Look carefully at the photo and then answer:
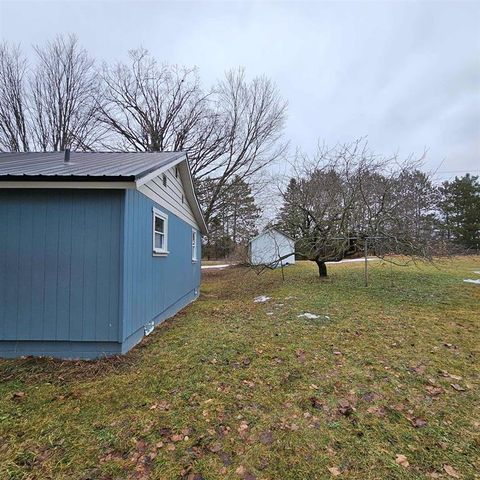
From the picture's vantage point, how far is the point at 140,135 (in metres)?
20.5

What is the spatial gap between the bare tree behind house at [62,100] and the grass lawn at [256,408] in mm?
18902

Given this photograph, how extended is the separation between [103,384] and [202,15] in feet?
43.0

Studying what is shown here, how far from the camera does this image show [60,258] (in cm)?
442

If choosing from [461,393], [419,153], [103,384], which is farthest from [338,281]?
[103,384]

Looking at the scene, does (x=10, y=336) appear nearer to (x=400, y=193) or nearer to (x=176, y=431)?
(x=176, y=431)

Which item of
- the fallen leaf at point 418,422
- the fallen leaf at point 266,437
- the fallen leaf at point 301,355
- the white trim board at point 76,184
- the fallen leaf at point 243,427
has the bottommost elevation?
the fallen leaf at point 243,427

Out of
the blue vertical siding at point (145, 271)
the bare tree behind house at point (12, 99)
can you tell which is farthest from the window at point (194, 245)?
the bare tree behind house at point (12, 99)

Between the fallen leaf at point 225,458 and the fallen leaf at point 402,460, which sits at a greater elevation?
the fallen leaf at point 402,460

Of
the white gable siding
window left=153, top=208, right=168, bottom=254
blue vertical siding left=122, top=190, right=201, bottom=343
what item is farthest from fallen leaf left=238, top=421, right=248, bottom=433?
window left=153, top=208, right=168, bottom=254

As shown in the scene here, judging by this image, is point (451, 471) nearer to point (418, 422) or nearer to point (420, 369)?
point (418, 422)

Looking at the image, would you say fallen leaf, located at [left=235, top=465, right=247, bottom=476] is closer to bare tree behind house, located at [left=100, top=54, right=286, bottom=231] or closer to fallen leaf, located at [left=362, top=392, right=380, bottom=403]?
fallen leaf, located at [left=362, top=392, right=380, bottom=403]

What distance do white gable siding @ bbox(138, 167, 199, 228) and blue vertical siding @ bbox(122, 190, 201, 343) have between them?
16 cm

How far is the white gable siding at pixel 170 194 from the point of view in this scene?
579 centimetres

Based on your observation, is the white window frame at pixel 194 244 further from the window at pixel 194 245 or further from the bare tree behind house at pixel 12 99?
the bare tree behind house at pixel 12 99
